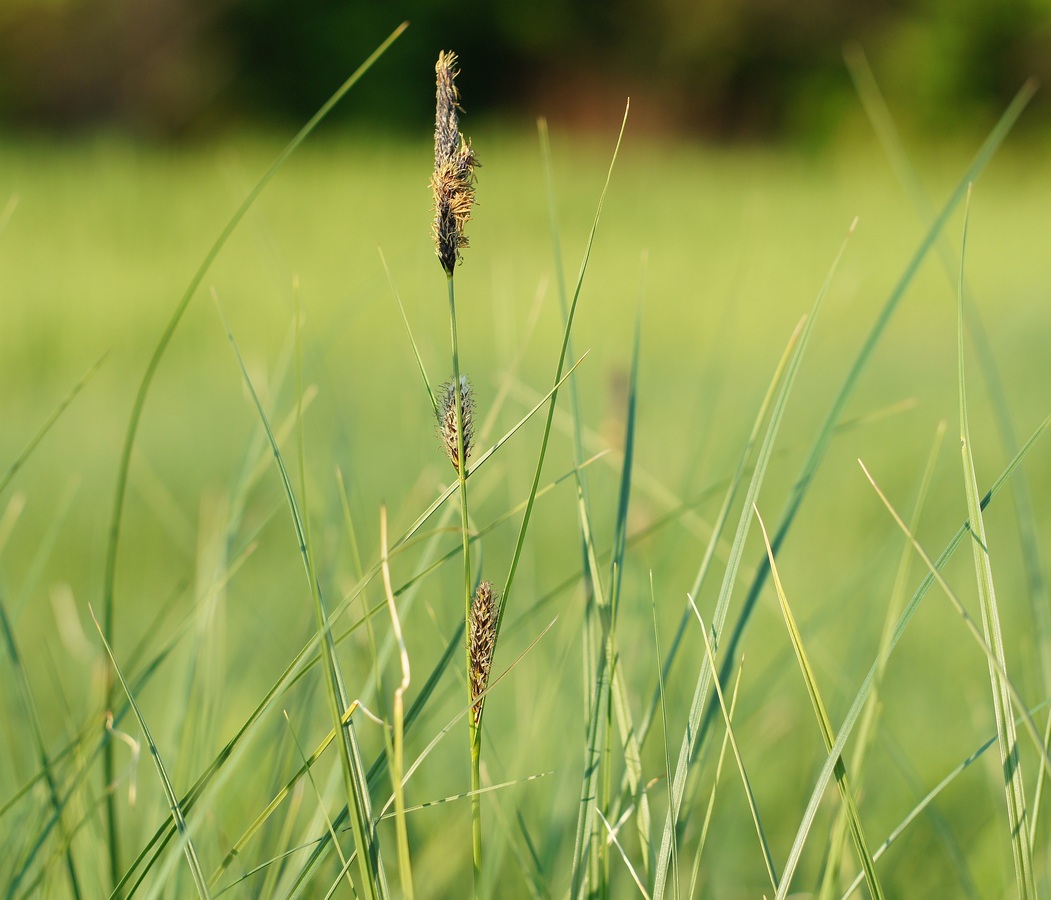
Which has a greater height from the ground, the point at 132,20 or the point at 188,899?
the point at 132,20

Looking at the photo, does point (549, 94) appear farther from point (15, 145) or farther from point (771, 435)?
point (771, 435)

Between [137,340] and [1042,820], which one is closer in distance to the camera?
[1042,820]

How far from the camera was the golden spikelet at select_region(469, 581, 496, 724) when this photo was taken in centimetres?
28

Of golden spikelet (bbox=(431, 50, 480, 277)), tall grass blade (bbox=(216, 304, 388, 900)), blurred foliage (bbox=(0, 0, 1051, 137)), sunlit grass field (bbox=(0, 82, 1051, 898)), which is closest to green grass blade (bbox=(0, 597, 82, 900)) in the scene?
sunlit grass field (bbox=(0, 82, 1051, 898))

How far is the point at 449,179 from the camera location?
10.7 inches

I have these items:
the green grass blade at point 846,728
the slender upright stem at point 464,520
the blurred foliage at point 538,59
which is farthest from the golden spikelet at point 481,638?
the blurred foliage at point 538,59

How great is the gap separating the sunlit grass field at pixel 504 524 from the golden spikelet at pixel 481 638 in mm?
24

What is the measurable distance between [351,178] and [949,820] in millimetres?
4770

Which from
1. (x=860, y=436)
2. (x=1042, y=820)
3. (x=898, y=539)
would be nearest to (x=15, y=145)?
(x=860, y=436)

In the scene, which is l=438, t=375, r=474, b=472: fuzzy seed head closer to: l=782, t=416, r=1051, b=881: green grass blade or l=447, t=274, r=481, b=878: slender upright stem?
l=447, t=274, r=481, b=878: slender upright stem

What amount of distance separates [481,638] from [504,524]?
1.05 meters

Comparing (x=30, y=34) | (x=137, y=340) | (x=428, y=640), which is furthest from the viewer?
(x=30, y=34)

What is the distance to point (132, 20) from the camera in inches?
270

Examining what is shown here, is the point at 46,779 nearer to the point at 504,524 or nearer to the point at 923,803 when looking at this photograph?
the point at 923,803
